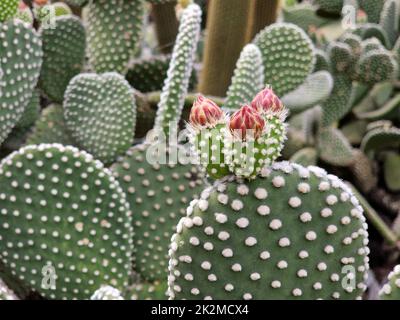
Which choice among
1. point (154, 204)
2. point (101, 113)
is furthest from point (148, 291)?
point (101, 113)

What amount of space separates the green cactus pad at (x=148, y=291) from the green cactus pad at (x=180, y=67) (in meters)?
0.39

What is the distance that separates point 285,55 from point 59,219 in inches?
31.7

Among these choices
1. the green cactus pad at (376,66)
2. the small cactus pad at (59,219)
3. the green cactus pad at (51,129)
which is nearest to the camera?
the small cactus pad at (59,219)

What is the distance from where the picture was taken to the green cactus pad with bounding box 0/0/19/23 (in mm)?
1556

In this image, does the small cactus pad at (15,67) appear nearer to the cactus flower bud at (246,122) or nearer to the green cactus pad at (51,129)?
the green cactus pad at (51,129)

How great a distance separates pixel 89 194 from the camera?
5.01 feet

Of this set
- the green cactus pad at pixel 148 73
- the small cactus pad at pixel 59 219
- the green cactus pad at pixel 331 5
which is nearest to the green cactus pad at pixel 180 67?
the small cactus pad at pixel 59 219

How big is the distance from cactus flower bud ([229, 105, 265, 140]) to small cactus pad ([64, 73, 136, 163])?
2.87 ft

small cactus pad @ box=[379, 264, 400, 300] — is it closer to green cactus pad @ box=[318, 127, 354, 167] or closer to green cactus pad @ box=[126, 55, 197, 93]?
green cactus pad @ box=[126, 55, 197, 93]

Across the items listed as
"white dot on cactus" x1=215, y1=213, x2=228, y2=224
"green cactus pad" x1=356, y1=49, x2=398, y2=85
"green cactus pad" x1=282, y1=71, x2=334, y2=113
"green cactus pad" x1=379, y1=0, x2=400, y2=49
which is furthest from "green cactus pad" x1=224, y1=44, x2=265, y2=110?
"green cactus pad" x1=379, y1=0, x2=400, y2=49

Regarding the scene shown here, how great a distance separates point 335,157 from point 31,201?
4.01ft

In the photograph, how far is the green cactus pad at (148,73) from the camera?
206 cm

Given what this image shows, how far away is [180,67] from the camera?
5.18 feet
